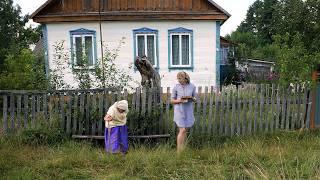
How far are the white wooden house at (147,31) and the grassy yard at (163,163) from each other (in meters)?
9.40

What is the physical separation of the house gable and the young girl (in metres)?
9.63

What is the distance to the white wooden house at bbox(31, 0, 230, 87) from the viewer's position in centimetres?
1570

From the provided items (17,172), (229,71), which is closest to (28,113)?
(17,172)

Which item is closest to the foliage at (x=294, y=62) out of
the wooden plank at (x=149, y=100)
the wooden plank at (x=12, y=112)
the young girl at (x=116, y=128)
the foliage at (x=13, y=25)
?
the wooden plank at (x=149, y=100)

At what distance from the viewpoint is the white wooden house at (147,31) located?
15703 mm

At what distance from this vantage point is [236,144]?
724cm

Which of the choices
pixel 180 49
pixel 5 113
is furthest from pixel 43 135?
pixel 180 49

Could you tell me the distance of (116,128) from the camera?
661 centimetres

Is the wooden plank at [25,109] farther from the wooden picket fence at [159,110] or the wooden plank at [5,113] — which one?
the wooden plank at [5,113]

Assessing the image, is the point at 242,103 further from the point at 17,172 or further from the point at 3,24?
the point at 3,24

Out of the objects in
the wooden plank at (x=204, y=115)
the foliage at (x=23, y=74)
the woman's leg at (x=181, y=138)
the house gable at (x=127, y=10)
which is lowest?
the woman's leg at (x=181, y=138)

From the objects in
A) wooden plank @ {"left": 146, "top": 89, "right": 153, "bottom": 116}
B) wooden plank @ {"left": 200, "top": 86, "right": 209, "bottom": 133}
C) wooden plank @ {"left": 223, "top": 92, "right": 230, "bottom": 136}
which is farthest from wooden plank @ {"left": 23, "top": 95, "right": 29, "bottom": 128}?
wooden plank @ {"left": 223, "top": 92, "right": 230, "bottom": 136}

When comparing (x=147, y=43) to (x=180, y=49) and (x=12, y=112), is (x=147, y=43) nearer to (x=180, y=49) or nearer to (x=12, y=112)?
(x=180, y=49)

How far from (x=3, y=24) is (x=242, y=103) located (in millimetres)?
37822
